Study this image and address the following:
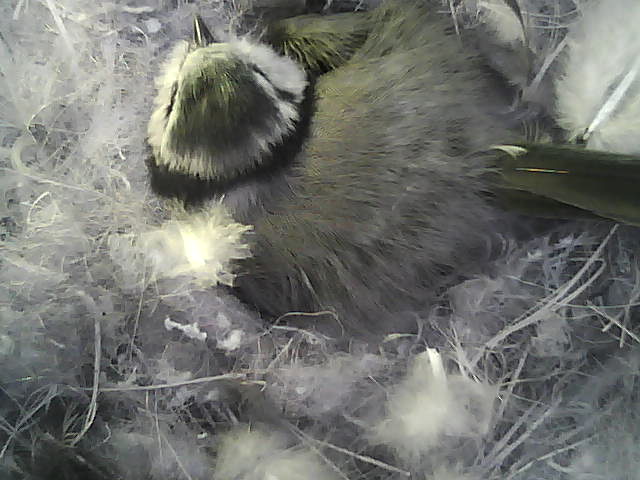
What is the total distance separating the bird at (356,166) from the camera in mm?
816

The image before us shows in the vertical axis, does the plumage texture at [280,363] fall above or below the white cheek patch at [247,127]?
below

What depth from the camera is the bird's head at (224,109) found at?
795 mm

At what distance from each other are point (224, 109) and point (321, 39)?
25cm

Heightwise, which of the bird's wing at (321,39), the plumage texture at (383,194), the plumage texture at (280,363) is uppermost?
the bird's wing at (321,39)

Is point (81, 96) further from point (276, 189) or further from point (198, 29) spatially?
point (276, 189)

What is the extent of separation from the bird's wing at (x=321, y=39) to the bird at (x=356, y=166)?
42 millimetres

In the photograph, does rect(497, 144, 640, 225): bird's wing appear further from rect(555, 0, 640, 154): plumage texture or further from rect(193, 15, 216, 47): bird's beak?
rect(193, 15, 216, 47): bird's beak

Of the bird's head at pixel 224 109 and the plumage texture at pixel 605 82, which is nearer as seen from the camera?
the bird's head at pixel 224 109

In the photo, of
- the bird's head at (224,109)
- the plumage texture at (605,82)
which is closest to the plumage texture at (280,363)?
the plumage texture at (605,82)

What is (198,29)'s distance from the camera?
0.87 m

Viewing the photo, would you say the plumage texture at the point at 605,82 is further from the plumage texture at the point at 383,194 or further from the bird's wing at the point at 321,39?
the bird's wing at the point at 321,39

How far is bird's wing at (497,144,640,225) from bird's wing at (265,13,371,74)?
267mm

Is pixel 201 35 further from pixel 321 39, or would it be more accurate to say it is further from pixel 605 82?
pixel 605 82

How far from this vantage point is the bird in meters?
0.82
